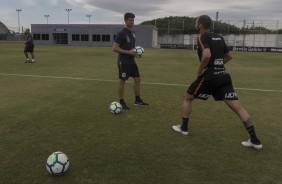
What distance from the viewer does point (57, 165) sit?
372cm

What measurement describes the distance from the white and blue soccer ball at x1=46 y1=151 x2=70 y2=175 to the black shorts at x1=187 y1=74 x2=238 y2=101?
2.44 meters

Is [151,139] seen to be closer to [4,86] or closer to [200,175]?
[200,175]

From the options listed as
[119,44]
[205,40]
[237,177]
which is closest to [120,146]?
[237,177]

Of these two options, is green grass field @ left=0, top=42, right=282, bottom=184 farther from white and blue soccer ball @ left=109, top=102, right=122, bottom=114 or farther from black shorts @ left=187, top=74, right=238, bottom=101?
black shorts @ left=187, top=74, right=238, bottom=101

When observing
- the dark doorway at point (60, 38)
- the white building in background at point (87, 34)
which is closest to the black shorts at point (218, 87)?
the white building in background at point (87, 34)

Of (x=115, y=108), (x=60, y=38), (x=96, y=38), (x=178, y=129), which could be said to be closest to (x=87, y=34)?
(x=96, y=38)

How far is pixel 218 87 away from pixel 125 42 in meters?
2.84

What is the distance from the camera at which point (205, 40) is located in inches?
183

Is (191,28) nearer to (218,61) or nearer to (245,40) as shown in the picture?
(245,40)

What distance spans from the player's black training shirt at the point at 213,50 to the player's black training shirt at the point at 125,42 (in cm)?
247

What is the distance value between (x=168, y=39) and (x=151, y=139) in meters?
56.4

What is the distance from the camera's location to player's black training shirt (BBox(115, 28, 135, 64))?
6.83 m

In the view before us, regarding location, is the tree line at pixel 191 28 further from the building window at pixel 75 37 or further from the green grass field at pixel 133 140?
the green grass field at pixel 133 140

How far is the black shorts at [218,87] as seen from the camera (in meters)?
4.81
